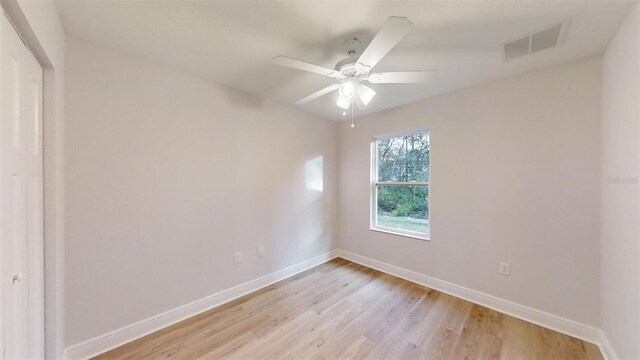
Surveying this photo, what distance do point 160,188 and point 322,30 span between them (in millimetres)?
1779

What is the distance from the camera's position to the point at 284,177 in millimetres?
2986

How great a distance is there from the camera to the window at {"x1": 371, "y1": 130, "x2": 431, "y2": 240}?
9.60 feet

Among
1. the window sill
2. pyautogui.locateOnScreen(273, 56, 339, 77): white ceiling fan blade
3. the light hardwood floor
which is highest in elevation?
pyautogui.locateOnScreen(273, 56, 339, 77): white ceiling fan blade

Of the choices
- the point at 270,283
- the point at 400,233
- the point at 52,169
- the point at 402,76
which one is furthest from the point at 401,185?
the point at 52,169

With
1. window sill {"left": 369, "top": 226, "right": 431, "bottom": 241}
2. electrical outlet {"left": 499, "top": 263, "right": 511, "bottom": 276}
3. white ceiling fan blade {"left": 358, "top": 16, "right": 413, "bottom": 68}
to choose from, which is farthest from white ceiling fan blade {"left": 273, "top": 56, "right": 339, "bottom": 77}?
electrical outlet {"left": 499, "top": 263, "right": 511, "bottom": 276}

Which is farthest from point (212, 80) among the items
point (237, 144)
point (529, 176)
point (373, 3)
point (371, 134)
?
point (529, 176)

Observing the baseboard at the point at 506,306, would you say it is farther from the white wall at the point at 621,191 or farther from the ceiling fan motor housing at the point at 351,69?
the ceiling fan motor housing at the point at 351,69

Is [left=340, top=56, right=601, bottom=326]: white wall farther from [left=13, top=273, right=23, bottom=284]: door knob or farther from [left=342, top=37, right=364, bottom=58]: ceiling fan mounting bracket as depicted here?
[left=13, top=273, right=23, bottom=284]: door knob

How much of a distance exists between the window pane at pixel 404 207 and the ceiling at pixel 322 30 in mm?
1434

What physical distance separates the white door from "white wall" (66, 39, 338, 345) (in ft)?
1.26

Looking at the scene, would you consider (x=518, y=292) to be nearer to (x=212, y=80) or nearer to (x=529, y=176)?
(x=529, y=176)

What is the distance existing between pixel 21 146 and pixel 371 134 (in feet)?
10.3

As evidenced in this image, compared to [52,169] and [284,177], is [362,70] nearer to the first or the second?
[284,177]

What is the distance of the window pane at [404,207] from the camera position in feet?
9.61
